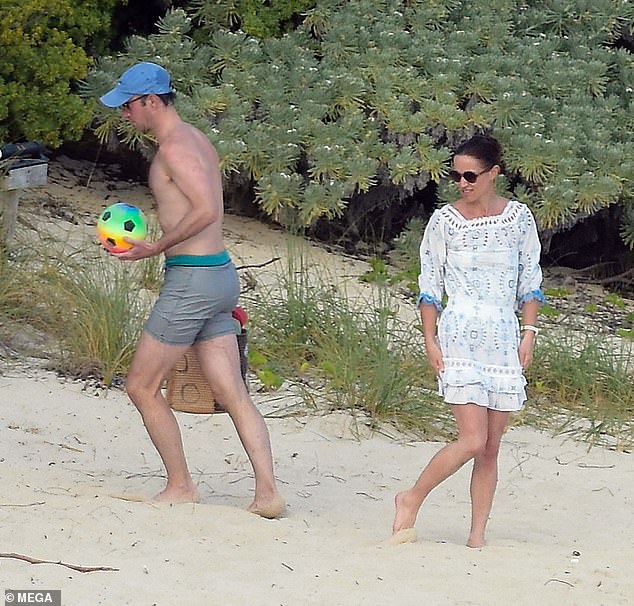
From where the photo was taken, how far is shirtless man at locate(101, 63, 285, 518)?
4.99 meters

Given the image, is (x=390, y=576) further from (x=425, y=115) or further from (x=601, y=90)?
(x=601, y=90)

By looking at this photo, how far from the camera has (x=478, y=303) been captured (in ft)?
15.6

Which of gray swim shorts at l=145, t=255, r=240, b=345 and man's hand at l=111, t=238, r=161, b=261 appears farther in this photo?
gray swim shorts at l=145, t=255, r=240, b=345

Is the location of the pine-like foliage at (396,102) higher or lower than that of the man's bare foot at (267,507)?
higher

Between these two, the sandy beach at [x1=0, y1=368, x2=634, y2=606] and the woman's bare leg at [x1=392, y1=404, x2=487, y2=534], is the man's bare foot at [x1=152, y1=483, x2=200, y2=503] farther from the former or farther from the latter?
the woman's bare leg at [x1=392, y1=404, x2=487, y2=534]

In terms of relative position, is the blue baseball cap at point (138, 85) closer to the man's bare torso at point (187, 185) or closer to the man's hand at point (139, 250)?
the man's bare torso at point (187, 185)

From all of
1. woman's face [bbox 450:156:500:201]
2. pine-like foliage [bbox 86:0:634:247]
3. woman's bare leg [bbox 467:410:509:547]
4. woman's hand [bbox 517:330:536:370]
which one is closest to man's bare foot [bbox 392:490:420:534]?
woman's bare leg [bbox 467:410:509:547]

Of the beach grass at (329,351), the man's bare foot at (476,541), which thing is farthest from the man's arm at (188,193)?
the beach grass at (329,351)

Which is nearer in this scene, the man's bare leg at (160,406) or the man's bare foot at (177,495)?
the man's bare leg at (160,406)

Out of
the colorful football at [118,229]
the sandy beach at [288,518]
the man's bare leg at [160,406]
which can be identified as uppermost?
the colorful football at [118,229]

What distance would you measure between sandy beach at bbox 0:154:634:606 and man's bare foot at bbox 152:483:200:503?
0.27ft

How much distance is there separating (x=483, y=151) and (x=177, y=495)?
74.9 inches

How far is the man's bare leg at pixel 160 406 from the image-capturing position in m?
5.09

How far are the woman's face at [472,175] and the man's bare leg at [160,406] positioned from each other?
1.31 meters
